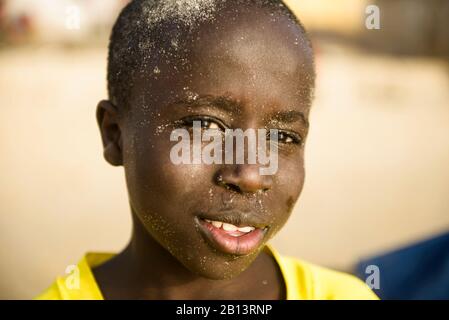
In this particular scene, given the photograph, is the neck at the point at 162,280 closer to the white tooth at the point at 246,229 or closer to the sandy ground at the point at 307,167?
the white tooth at the point at 246,229

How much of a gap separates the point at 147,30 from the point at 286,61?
0.35 m

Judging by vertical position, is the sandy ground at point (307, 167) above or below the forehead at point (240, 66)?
below

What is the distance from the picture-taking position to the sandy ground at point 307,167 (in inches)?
170

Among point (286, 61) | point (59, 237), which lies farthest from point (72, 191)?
point (286, 61)

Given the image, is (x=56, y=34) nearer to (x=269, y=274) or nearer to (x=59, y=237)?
(x=59, y=237)

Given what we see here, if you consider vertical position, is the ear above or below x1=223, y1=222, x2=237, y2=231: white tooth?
above

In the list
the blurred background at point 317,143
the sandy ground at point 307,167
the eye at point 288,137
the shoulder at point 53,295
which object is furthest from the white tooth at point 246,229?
the sandy ground at point 307,167

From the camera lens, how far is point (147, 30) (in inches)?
60.0

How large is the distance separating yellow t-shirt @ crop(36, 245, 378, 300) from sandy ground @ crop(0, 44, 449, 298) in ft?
7.45

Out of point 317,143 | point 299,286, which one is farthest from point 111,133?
point 317,143

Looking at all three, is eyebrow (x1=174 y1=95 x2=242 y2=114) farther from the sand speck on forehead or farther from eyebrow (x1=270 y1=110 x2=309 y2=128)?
the sand speck on forehead

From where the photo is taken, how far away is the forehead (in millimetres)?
1369

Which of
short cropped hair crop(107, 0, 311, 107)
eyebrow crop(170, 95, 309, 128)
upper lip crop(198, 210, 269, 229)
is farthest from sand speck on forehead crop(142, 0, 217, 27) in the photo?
upper lip crop(198, 210, 269, 229)

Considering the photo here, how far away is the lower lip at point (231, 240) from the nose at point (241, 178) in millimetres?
106
